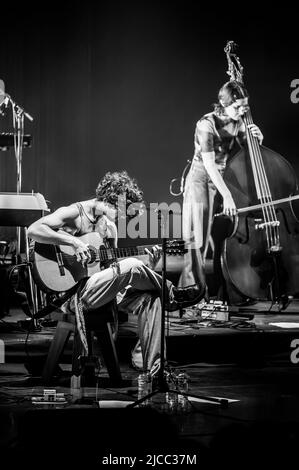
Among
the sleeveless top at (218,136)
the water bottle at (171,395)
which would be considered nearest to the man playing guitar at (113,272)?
the water bottle at (171,395)

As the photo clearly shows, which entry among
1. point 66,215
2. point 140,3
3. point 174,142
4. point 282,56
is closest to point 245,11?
point 282,56

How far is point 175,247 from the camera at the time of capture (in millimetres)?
3348

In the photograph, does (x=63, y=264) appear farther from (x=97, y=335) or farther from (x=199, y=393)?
(x=199, y=393)

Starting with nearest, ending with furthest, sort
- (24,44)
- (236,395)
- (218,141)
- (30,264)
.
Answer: (236,395), (30,264), (218,141), (24,44)

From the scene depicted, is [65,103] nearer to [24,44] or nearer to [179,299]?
[24,44]

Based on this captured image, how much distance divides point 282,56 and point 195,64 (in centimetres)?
92

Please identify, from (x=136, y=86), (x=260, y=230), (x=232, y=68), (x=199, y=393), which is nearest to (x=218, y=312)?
(x=260, y=230)

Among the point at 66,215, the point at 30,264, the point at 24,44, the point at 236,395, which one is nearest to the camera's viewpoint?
the point at 236,395

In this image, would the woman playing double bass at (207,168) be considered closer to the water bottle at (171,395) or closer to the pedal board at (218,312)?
the pedal board at (218,312)

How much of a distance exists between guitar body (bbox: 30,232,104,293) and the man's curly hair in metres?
0.31

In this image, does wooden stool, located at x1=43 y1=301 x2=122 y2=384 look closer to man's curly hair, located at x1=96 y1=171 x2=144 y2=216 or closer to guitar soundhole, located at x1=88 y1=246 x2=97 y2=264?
guitar soundhole, located at x1=88 y1=246 x2=97 y2=264

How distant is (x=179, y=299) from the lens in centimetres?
395

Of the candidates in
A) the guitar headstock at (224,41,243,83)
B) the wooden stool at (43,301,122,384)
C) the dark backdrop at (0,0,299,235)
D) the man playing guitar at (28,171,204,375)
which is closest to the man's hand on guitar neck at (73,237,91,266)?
the man playing guitar at (28,171,204,375)

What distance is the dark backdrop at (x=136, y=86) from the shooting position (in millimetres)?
6594
